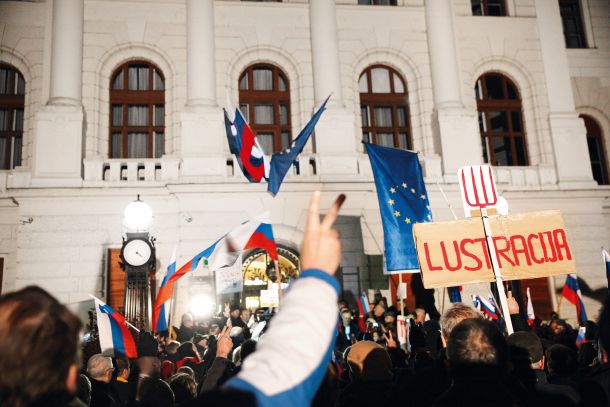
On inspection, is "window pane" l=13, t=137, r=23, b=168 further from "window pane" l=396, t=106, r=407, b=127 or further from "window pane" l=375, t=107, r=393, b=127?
"window pane" l=396, t=106, r=407, b=127

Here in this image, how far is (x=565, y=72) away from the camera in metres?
18.7

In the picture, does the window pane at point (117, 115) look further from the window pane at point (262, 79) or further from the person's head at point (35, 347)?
the person's head at point (35, 347)

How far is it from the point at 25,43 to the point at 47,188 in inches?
191

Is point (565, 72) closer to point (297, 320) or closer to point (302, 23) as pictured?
point (302, 23)

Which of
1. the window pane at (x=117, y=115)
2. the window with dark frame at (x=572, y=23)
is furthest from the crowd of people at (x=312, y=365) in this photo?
the window with dark frame at (x=572, y=23)

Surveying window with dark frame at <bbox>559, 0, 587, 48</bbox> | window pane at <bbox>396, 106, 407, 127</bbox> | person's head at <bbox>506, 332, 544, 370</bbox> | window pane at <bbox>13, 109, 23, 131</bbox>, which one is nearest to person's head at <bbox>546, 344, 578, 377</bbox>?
person's head at <bbox>506, 332, 544, 370</bbox>

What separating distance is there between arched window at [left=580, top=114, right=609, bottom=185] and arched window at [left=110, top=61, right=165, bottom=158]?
14396 mm

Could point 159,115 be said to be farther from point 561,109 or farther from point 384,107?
point 561,109

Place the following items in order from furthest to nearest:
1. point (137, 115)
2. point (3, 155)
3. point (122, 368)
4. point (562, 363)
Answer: point (137, 115), point (3, 155), point (122, 368), point (562, 363)

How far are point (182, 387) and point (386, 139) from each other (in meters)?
14.1

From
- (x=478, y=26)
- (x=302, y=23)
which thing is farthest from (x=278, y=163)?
(x=478, y=26)

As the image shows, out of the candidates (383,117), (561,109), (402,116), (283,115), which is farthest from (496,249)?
(561,109)

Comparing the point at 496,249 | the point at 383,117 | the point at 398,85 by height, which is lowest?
the point at 496,249

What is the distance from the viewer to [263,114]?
17.3 metres
